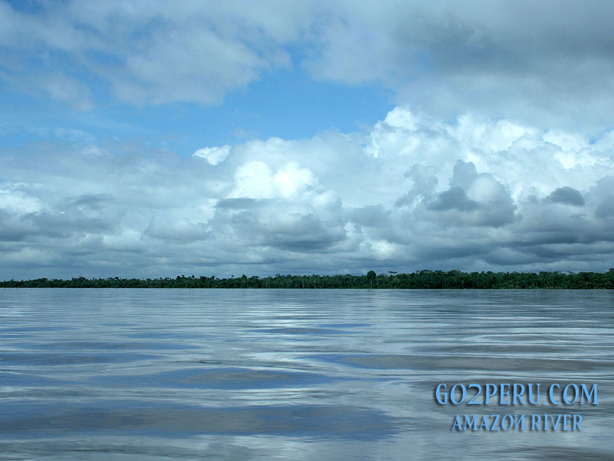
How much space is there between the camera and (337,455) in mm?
7688

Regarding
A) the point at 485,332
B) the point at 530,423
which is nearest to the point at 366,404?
the point at 530,423

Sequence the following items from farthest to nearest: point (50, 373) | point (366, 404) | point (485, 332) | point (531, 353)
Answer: point (485, 332)
point (531, 353)
point (50, 373)
point (366, 404)

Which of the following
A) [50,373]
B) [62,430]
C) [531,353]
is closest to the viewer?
[62,430]

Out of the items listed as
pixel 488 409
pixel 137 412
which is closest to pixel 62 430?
pixel 137 412

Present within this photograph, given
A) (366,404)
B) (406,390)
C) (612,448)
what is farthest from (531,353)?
(612,448)

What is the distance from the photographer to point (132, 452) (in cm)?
776

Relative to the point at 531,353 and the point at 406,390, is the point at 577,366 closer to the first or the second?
the point at 531,353

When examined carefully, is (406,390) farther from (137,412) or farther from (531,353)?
(531,353)

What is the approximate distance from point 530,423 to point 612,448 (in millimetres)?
1442

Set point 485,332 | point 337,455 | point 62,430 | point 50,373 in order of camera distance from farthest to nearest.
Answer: point 485,332, point 50,373, point 62,430, point 337,455

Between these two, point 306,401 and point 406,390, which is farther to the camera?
point 406,390

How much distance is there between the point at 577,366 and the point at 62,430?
12714 mm

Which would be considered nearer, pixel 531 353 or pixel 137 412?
pixel 137 412

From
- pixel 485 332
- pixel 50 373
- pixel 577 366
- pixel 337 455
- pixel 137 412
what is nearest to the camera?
pixel 337 455
